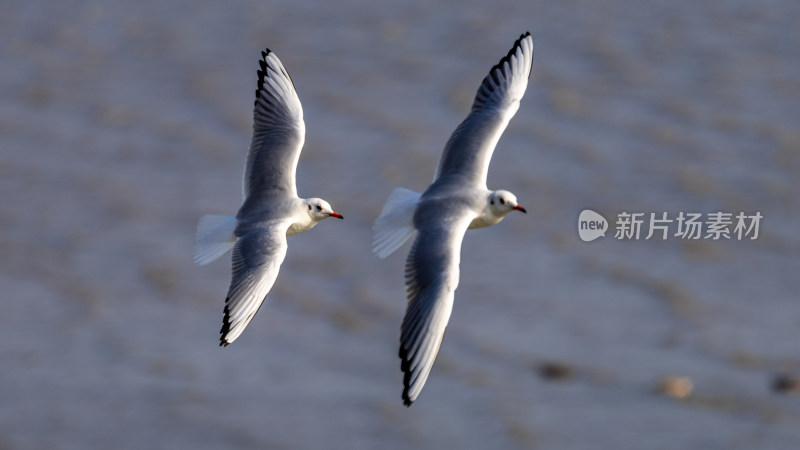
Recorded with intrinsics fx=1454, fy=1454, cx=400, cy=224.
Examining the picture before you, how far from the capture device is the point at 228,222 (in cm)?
611

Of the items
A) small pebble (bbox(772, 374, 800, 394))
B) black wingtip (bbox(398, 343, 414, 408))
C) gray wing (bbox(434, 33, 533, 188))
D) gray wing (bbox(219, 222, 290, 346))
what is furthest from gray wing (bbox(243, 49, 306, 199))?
small pebble (bbox(772, 374, 800, 394))

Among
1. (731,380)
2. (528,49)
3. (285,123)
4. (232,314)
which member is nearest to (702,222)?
(731,380)

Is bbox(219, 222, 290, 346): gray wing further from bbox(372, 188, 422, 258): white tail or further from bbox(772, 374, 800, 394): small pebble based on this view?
bbox(772, 374, 800, 394): small pebble

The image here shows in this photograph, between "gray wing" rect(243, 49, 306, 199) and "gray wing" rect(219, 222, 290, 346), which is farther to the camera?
"gray wing" rect(243, 49, 306, 199)

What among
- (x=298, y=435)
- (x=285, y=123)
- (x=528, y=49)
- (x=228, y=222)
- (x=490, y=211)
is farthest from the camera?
(x=298, y=435)

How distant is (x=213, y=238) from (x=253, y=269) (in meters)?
0.39

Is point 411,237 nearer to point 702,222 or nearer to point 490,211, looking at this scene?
point 490,211

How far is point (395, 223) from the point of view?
5.81 m

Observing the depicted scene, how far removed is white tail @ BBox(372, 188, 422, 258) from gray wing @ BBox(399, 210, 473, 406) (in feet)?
0.23

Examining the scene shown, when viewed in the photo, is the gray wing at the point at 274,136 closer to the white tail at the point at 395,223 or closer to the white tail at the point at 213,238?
the white tail at the point at 213,238

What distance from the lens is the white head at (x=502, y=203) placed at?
5598mm

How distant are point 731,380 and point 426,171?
3535mm

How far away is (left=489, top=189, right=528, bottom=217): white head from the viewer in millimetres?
5598

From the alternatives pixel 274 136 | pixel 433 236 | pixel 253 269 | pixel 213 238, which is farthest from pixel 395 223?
pixel 274 136
